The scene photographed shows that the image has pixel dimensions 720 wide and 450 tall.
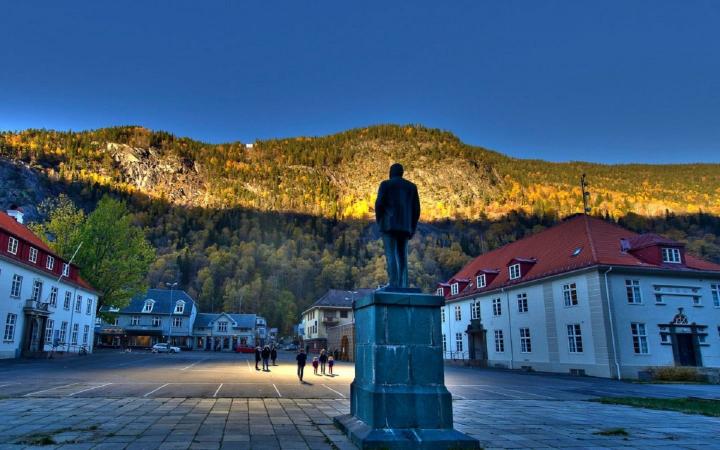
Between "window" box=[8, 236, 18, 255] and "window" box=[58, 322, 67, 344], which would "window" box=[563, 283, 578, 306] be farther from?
"window" box=[58, 322, 67, 344]

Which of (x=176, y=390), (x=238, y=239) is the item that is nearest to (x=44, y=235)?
(x=176, y=390)

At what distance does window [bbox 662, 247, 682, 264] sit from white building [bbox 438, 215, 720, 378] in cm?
7

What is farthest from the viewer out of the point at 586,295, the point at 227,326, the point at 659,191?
the point at 659,191

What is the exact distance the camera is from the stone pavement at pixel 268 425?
784 cm

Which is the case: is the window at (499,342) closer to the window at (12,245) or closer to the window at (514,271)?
the window at (514,271)

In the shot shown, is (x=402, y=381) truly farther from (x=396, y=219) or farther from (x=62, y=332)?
(x=62, y=332)

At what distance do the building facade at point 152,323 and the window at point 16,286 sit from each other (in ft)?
162

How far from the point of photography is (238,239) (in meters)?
165

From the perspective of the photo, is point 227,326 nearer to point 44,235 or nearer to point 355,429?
point 44,235

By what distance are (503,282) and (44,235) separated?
4561cm

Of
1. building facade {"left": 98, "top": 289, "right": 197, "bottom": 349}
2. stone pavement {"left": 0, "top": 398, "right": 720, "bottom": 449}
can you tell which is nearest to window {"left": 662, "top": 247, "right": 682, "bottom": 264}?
stone pavement {"left": 0, "top": 398, "right": 720, "bottom": 449}

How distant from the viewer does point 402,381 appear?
26.4 ft

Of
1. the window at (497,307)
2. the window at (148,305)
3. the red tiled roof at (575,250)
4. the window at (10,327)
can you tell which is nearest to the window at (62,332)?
the window at (10,327)

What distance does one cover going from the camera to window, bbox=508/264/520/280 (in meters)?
38.9
